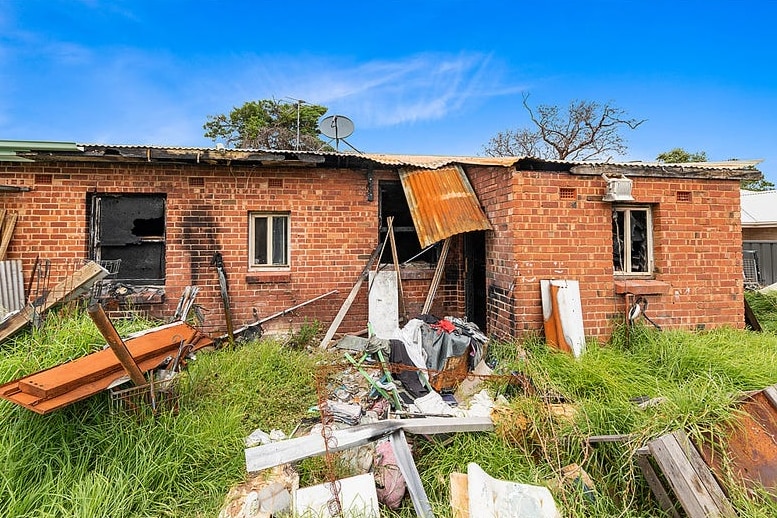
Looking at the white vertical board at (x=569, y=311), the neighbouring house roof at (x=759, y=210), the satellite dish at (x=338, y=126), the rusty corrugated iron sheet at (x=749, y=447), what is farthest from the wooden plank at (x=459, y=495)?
the neighbouring house roof at (x=759, y=210)

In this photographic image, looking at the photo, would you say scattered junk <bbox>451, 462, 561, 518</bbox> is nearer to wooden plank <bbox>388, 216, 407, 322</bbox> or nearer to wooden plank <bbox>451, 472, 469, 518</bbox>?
wooden plank <bbox>451, 472, 469, 518</bbox>

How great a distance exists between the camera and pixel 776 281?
39.0ft

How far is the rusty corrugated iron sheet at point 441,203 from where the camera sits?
5.67 metres

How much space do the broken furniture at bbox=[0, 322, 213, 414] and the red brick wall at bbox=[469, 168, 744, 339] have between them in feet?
13.8

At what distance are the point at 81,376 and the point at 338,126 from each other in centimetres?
619

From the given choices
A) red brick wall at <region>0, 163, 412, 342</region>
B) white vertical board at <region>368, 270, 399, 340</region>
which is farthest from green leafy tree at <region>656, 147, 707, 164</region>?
red brick wall at <region>0, 163, 412, 342</region>

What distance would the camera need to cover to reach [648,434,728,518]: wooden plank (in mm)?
2346

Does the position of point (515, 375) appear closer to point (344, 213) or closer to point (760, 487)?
point (760, 487)

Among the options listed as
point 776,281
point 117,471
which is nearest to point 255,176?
point 117,471

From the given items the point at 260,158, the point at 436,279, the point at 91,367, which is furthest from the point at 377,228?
the point at 91,367

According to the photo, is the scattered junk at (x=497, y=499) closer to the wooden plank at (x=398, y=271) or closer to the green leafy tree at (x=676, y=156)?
the wooden plank at (x=398, y=271)

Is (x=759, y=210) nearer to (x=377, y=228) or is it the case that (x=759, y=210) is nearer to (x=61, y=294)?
(x=377, y=228)

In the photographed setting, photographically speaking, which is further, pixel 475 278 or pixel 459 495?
pixel 475 278

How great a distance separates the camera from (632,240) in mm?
5723
